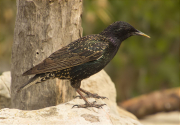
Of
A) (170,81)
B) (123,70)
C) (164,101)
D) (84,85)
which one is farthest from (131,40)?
(84,85)

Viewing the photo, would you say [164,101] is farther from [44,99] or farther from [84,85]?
[44,99]

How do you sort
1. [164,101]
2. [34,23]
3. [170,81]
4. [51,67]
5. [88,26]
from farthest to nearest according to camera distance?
[170,81] → [88,26] → [164,101] → [34,23] → [51,67]

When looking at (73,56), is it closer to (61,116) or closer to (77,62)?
(77,62)

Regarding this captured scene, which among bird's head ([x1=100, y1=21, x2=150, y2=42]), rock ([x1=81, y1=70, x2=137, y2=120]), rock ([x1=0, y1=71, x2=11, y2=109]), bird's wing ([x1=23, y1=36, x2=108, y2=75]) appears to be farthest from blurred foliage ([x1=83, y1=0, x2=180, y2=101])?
bird's wing ([x1=23, y1=36, x2=108, y2=75])

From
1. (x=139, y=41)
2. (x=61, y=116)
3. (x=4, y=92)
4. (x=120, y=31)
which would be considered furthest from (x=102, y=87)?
(x=139, y=41)

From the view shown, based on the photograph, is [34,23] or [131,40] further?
[131,40]

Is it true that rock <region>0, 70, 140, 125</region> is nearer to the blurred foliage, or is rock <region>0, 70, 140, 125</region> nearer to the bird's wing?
the bird's wing
